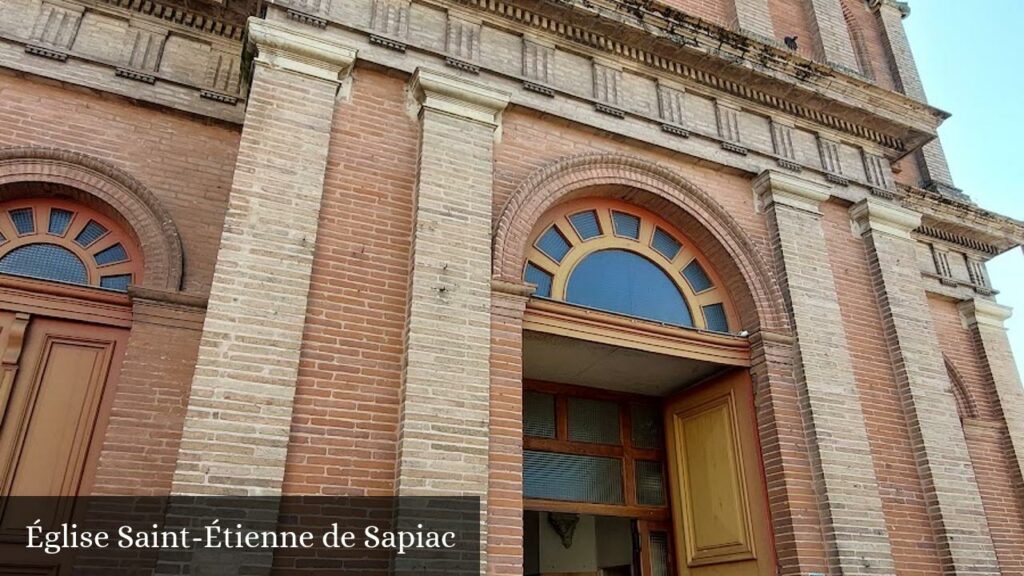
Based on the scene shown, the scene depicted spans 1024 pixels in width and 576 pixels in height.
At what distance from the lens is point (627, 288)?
741 centimetres

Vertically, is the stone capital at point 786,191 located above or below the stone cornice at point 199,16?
below

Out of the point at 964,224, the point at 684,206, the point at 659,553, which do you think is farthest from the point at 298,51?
the point at 964,224

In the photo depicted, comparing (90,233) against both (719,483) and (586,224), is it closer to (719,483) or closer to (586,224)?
(586,224)

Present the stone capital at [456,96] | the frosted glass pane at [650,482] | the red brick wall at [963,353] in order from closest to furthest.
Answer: the stone capital at [456,96]
the frosted glass pane at [650,482]
the red brick wall at [963,353]

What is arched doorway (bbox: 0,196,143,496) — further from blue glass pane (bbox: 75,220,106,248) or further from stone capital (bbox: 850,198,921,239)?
stone capital (bbox: 850,198,921,239)

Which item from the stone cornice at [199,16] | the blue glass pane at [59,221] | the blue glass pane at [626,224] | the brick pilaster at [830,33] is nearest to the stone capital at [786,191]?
the blue glass pane at [626,224]

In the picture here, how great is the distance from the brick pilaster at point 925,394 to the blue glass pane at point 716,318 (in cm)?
201

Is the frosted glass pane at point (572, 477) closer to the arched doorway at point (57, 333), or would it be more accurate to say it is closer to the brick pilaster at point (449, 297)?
the brick pilaster at point (449, 297)

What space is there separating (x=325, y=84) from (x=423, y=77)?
915 millimetres

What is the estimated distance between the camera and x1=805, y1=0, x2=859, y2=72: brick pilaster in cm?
1055

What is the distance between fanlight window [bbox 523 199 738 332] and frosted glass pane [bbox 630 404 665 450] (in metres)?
1.56

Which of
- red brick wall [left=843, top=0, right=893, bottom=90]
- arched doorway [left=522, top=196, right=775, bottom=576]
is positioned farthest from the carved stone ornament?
red brick wall [left=843, top=0, right=893, bottom=90]

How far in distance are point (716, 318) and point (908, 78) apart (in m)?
7.81

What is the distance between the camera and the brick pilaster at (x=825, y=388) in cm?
663
